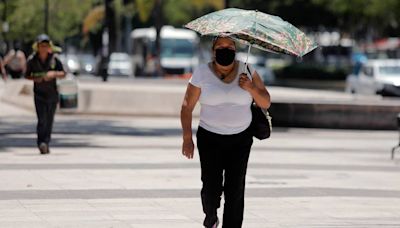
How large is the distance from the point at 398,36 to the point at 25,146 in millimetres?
60942

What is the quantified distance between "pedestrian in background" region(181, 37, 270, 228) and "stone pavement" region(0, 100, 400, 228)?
1.48 meters

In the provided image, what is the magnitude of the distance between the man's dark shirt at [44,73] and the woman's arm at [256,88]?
26.5ft

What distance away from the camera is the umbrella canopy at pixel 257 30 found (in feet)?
29.3

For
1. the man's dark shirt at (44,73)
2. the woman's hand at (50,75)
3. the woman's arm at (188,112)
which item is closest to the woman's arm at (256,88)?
the woman's arm at (188,112)

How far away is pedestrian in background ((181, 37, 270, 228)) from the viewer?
30.0 ft

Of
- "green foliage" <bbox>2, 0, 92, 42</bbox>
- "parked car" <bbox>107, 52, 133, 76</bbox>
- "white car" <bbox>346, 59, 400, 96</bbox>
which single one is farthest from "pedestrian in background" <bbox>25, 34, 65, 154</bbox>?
"parked car" <bbox>107, 52, 133, 76</bbox>

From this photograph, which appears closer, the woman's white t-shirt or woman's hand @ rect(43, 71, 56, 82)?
the woman's white t-shirt

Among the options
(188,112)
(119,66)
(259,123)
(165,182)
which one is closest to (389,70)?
(165,182)

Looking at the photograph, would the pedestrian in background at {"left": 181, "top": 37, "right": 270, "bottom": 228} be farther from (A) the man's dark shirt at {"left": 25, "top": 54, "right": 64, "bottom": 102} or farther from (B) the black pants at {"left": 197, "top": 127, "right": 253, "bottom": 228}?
(A) the man's dark shirt at {"left": 25, "top": 54, "right": 64, "bottom": 102}

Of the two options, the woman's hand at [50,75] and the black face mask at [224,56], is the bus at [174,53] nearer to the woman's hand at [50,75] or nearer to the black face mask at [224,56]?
the woman's hand at [50,75]

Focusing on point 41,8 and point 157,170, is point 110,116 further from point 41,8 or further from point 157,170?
point 41,8

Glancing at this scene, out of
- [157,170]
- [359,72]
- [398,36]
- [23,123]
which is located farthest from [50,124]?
[398,36]

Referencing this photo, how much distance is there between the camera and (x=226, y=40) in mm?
9047

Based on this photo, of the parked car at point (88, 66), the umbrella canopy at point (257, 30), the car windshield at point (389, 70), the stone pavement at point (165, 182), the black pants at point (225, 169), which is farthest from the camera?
the parked car at point (88, 66)
